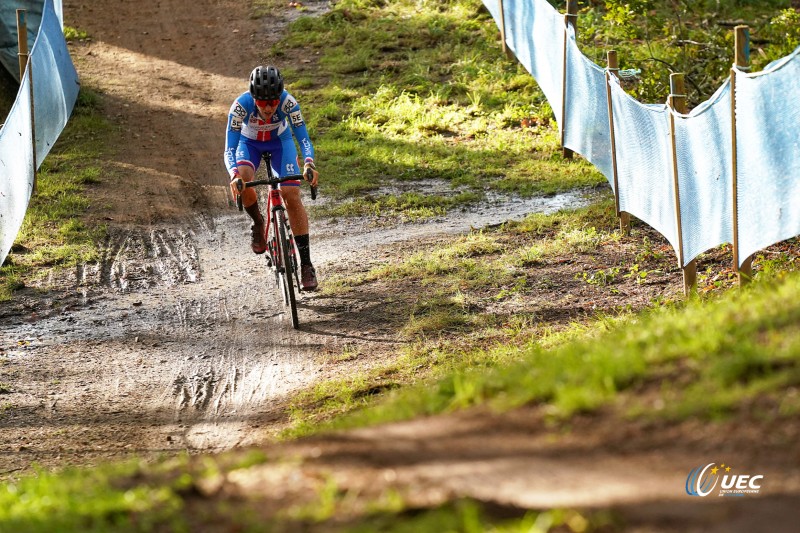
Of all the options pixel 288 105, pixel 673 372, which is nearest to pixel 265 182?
pixel 288 105

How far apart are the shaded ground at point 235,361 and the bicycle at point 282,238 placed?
1.15 ft

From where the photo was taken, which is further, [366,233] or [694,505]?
[366,233]

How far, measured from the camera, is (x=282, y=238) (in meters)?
8.57

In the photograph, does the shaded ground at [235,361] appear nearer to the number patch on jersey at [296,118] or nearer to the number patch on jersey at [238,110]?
the number patch on jersey at [296,118]

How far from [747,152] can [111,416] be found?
5.01 m

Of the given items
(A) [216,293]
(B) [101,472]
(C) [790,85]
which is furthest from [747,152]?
(A) [216,293]

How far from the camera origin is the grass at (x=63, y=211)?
1070cm

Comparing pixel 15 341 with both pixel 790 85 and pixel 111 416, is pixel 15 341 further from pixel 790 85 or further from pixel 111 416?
pixel 790 85

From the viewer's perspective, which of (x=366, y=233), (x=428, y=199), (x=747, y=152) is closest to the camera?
(x=747, y=152)

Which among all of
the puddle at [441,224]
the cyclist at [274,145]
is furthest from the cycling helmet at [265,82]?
the puddle at [441,224]

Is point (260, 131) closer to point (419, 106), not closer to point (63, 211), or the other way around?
point (63, 211)

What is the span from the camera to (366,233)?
1139 cm

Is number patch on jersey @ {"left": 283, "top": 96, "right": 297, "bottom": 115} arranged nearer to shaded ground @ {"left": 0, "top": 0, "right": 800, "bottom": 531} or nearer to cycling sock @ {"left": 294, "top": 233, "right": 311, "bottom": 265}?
cycling sock @ {"left": 294, "top": 233, "right": 311, "bottom": 265}

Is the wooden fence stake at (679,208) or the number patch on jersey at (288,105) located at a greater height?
the number patch on jersey at (288,105)
